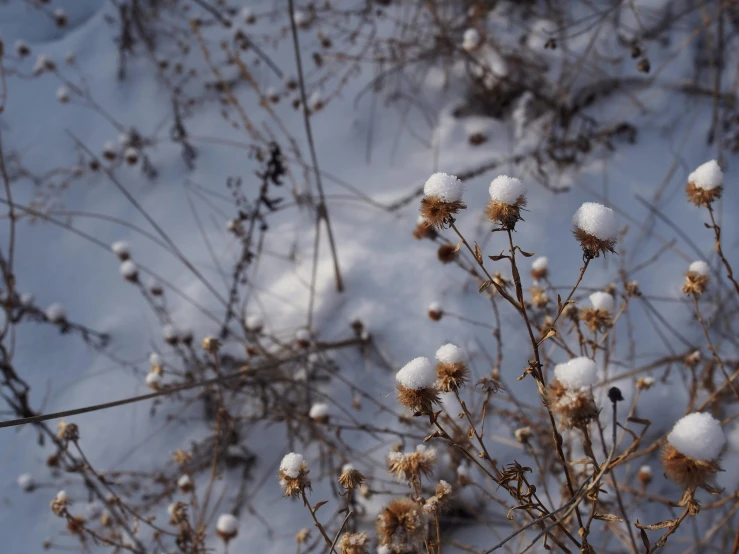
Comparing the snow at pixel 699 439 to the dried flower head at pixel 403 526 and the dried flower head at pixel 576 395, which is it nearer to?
the dried flower head at pixel 576 395

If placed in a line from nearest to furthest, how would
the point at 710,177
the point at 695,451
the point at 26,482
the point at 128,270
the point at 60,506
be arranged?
the point at 695,451, the point at 710,177, the point at 60,506, the point at 26,482, the point at 128,270

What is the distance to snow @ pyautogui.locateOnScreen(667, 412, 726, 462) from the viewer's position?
1.53ft

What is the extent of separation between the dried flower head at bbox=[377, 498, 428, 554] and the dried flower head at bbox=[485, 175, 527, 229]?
338 mm

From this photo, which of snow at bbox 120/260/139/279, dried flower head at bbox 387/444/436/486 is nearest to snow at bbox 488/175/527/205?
dried flower head at bbox 387/444/436/486

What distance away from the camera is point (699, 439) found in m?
0.47

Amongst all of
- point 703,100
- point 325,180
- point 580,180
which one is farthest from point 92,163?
point 703,100

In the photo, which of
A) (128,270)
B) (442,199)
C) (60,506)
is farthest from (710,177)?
(128,270)

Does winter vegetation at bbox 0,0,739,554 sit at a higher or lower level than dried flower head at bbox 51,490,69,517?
higher

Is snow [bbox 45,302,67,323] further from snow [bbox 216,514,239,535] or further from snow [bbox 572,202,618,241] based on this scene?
snow [bbox 572,202,618,241]

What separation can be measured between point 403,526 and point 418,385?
16cm

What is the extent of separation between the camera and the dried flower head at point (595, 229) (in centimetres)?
55

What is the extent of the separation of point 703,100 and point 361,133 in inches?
49.4

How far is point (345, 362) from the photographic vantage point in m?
1.58

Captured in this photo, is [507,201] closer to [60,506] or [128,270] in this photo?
[60,506]
